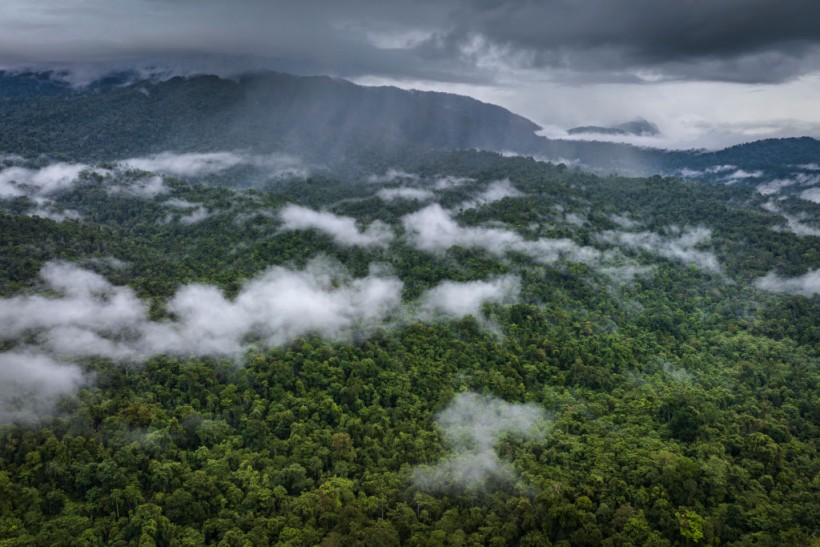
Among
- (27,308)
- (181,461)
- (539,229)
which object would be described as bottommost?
(181,461)

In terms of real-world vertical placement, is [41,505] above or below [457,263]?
below

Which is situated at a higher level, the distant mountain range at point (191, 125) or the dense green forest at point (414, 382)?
the distant mountain range at point (191, 125)

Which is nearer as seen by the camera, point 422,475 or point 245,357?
point 422,475

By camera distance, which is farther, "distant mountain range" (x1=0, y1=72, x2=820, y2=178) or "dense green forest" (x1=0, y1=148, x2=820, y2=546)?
"distant mountain range" (x1=0, y1=72, x2=820, y2=178)

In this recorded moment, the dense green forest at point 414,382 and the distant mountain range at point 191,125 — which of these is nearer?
the dense green forest at point 414,382

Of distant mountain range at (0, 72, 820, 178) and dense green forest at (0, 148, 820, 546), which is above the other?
distant mountain range at (0, 72, 820, 178)

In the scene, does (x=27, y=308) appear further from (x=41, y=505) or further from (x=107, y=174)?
(x=107, y=174)

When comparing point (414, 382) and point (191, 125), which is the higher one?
point (191, 125)

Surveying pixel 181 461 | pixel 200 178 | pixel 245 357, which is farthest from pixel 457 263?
pixel 200 178
